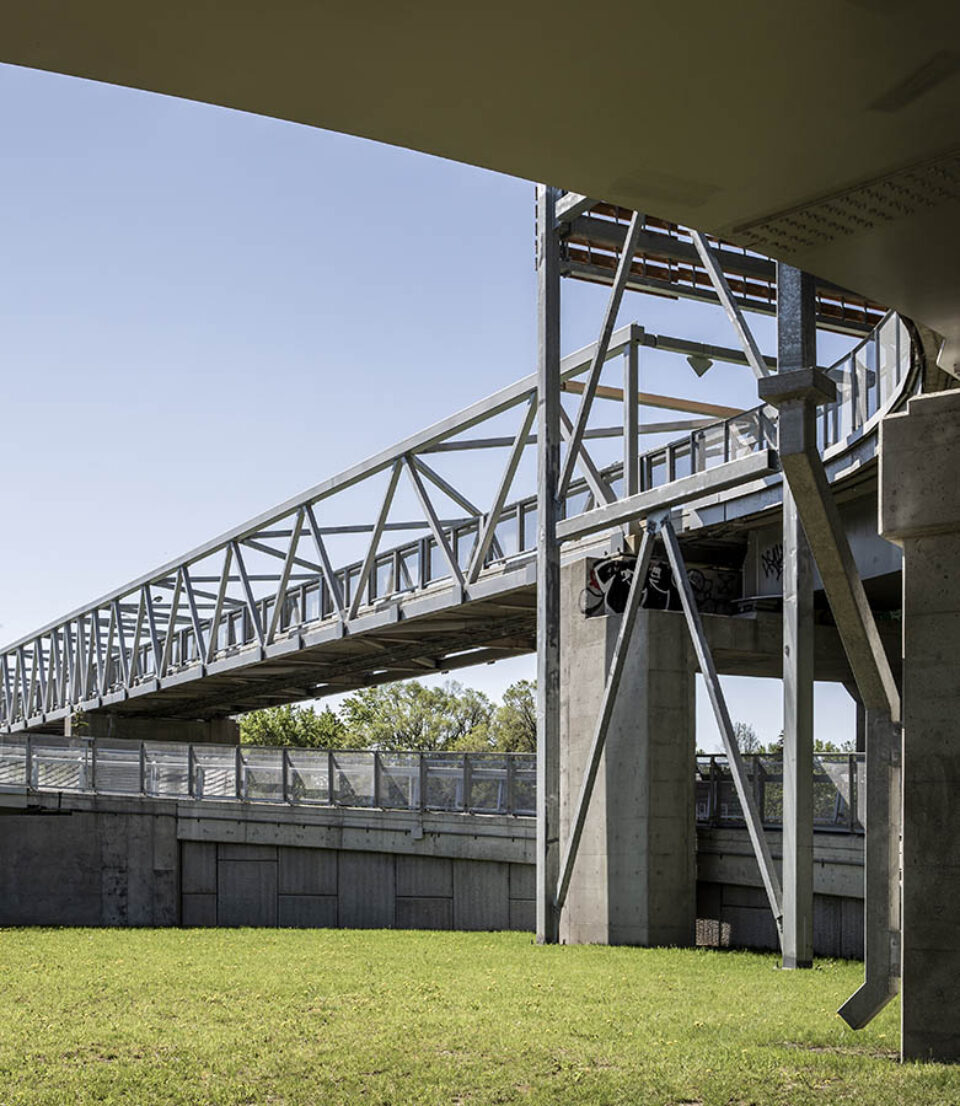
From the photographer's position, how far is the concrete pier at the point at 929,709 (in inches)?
377

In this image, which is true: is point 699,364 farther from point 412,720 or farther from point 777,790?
point 412,720

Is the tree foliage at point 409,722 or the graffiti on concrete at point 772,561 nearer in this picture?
the graffiti on concrete at point 772,561

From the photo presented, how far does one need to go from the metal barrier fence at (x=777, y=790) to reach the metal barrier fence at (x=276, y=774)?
424cm

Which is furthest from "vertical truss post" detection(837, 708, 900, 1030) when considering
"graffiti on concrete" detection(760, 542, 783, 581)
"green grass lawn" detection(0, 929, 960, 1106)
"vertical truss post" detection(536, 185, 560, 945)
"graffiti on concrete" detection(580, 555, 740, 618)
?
"graffiti on concrete" detection(760, 542, 783, 581)

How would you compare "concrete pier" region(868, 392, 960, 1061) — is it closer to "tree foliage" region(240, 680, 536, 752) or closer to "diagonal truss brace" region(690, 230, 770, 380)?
"diagonal truss brace" region(690, 230, 770, 380)

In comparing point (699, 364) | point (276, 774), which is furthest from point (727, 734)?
point (276, 774)

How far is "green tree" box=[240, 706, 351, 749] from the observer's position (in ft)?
329

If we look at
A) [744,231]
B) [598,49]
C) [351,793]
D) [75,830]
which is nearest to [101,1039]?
[744,231]

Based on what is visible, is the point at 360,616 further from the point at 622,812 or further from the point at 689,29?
the point at 689,29

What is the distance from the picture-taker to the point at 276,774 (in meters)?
32.2

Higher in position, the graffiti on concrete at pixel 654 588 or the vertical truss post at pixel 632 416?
the vertical truss post at pixel 632 416

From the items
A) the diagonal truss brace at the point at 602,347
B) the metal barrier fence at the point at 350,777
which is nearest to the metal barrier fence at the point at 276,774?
the metal barrier fence at the point at 350,777

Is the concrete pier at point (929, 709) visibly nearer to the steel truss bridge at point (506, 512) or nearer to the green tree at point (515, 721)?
the steel truss bridge at point (506, 512)

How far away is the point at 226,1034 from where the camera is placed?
11469 mm
